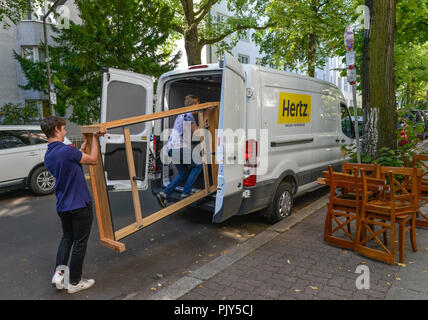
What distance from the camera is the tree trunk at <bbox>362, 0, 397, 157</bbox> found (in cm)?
607

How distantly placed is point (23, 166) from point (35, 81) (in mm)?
7138

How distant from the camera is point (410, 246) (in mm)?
4414

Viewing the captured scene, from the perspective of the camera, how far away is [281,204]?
18.0 ft

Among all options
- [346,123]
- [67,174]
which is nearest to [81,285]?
[67,174]

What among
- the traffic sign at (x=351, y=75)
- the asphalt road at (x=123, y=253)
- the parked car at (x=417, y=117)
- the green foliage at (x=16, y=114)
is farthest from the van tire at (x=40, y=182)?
the green foliage at (x=16, y=114)

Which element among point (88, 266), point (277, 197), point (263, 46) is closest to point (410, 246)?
point (277, 197)

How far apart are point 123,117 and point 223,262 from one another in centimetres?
335

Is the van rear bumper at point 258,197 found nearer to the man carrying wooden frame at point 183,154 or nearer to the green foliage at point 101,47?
the man carrying wooden frame at point 183,154

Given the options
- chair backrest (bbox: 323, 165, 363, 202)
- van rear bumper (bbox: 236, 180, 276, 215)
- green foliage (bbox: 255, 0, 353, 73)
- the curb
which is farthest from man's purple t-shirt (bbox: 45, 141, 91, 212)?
green foliage (bbox: 255, 0, 353, 73)

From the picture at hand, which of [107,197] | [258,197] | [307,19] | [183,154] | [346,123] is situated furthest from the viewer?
[307,19]

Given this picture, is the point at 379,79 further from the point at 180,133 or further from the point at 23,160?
the point at 23,160

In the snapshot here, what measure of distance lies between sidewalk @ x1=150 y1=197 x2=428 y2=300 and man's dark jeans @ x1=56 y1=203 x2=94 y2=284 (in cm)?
88

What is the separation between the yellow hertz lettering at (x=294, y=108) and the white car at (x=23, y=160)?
221 inches

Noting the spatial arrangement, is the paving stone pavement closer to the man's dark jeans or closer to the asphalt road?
the asphalt road
